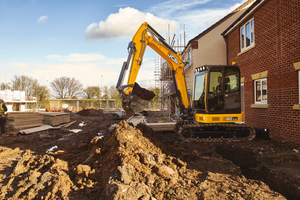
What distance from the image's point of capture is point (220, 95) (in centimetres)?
770

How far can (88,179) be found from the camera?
13.2 feet

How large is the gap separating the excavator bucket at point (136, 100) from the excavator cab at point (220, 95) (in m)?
2.31

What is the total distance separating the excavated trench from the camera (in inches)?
163

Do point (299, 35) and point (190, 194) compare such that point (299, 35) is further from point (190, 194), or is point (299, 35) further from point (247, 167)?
point (190, 194)

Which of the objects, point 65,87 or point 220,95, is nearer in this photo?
point 220,95

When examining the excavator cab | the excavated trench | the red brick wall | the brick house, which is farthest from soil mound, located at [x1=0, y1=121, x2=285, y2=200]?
the brick house

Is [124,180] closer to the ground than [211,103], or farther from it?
closer to the ground

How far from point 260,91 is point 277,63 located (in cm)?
173

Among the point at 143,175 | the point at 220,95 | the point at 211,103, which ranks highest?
the point at 220,95

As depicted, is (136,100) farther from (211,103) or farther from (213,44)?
(213,44)

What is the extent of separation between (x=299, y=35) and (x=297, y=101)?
2.38 meters

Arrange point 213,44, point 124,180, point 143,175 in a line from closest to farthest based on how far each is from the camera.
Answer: point 124,180 < point 143,175 < point 213,44

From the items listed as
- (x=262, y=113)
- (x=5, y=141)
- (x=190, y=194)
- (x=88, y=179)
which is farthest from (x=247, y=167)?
(x=5, y=141)

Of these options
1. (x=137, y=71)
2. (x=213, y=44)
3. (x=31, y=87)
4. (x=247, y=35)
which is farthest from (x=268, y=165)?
(x=31, y=87)
